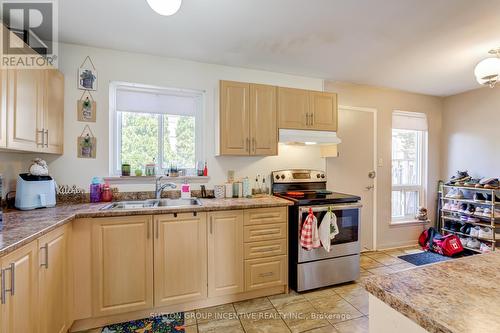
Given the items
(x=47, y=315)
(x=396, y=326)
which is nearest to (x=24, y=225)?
(x=47, y=315)

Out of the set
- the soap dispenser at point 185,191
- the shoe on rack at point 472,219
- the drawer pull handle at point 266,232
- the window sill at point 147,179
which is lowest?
the shoe on rack at point 472,219

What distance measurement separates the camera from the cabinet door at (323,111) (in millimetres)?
2840

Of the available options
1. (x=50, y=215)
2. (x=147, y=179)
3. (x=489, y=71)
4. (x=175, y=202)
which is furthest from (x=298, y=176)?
(x=50, y=215)

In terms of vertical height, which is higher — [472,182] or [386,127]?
[386,127]

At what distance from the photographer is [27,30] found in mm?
2002

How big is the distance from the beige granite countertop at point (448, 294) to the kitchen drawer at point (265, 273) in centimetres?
159

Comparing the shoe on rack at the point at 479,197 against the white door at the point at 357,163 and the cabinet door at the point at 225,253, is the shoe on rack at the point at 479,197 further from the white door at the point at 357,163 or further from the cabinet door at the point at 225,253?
the cabinet door at the point at 225,253

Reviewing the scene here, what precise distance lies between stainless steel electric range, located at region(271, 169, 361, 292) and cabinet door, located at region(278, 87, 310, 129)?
83 centimetres

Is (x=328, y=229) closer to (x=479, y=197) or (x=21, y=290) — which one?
(x=21, y=290)

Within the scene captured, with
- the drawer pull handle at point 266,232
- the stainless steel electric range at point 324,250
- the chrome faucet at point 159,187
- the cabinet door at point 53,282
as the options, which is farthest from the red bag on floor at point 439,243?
the cabinet door at point 53,282

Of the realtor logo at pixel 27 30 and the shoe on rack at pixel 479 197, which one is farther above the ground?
the realtor logo at pixel 27 30

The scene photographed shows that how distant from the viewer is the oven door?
2.36 metres

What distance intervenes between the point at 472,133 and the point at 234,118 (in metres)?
3.63

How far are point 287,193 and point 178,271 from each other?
144 centimetres
